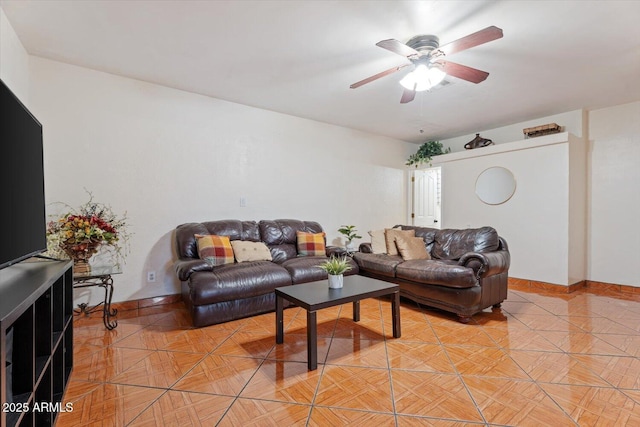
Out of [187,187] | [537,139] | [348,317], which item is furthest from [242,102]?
[537,139]

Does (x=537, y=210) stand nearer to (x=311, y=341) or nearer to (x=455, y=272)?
(x=455, y=272)

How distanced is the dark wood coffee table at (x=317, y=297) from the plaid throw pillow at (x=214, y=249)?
3.68 ft

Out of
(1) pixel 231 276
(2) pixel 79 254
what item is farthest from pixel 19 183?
(1) pixel 231 276

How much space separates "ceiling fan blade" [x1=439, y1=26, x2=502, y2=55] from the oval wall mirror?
10.6ft

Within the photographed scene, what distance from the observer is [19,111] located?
1.52m

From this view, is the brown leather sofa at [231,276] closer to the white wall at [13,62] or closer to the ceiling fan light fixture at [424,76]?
the white wall at [13,62]

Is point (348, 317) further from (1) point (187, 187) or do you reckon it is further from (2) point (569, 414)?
(1) point (187, 187)

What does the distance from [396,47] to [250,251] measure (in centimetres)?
259

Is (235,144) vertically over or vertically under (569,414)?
over

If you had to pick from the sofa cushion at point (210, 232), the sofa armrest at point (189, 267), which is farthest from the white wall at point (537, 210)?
the sofa armrest at point (189, 267)

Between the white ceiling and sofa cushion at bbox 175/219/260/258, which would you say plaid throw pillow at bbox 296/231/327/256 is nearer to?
sofa cushion at bbox 175/219/260/258

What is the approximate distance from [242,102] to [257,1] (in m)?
2.06

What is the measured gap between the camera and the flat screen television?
1297mm

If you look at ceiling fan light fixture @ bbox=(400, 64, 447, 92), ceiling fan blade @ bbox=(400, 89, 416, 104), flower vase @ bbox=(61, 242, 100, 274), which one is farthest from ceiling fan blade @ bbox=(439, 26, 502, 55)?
flower vase @ bbox=(61, 242, 100, 274)
